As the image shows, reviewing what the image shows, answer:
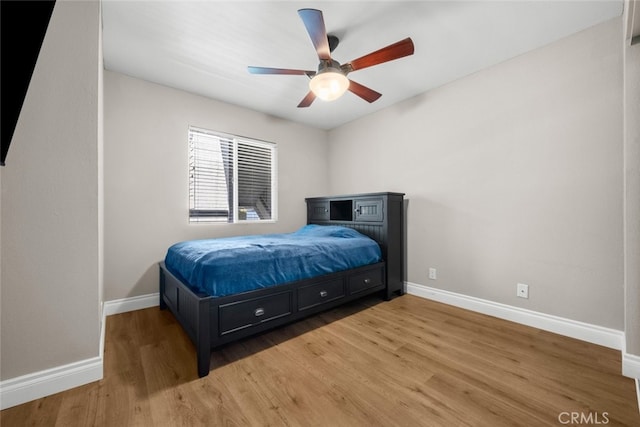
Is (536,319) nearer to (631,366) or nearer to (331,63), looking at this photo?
(631,366)

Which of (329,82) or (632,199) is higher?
(329,82)

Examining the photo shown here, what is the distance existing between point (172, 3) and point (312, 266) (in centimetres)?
222

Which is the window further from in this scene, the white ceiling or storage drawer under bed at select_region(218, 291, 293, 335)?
storage drawer under bed at select_region(218, 291, 293, 335)

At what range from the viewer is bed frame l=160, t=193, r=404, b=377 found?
66.1 inches

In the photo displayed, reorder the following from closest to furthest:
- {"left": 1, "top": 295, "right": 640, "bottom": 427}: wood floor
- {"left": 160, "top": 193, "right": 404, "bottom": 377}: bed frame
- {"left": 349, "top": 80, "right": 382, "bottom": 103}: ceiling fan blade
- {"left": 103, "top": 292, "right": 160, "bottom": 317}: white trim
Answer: {"left": 1, "top": 295, "right": 640, "bottom": 427}: wood floor
{"left": 160, "top": 193, "right": 404, "bottom": 377}: bed frame
{"left": 349, "top": 80, "right": 382, "bottom": 103}: ceiling fan blade
{"left": 103, "top": 292, "right": 160, "bottom": 317}: white trim

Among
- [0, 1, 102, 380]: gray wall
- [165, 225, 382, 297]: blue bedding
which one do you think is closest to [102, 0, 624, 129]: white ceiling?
[0, 1, 102, 380]: gray wall

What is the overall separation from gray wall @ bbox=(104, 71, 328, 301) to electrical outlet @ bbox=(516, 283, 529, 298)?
10.5 feet

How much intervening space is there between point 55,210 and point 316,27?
1883 millimetres

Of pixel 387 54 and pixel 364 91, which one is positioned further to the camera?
pixel 364 91

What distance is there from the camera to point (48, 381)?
4.58 ft

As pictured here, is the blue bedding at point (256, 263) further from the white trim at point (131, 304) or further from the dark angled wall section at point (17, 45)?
the dark angled wall section at point (17, 45)

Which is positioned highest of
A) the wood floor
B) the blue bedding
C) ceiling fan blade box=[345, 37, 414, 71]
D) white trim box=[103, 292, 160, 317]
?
ceiling fan blade box=[345, 37, 414, 71]

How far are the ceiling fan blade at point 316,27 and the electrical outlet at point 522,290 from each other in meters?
2.61

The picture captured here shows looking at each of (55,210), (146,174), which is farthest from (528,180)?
(146,174)
